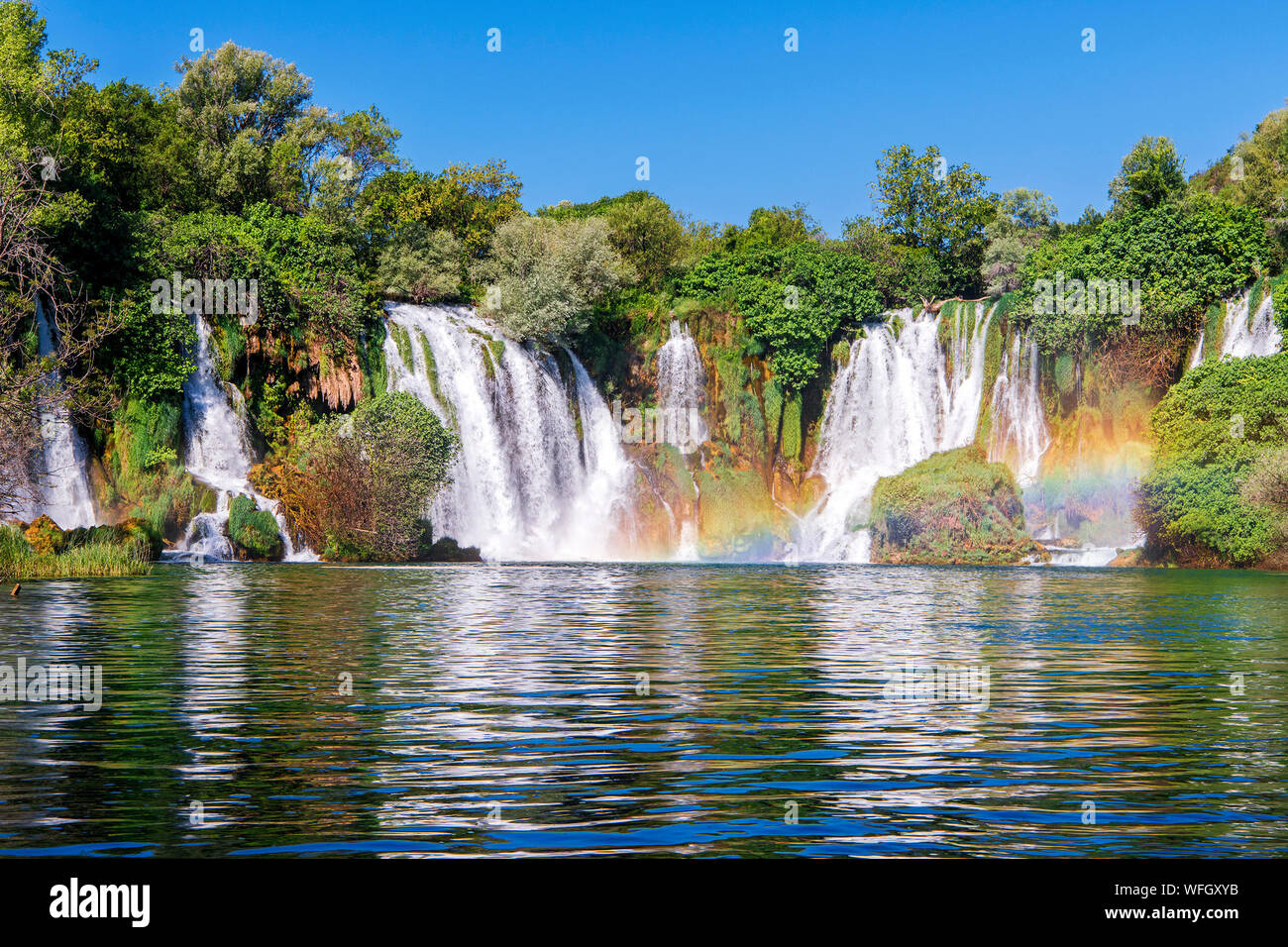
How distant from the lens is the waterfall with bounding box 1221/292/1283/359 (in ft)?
172

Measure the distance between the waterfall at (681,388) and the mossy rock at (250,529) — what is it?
20.8 meters

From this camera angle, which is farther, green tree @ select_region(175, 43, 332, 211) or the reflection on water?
green tree @ select_region(175, 43, 332, 211)

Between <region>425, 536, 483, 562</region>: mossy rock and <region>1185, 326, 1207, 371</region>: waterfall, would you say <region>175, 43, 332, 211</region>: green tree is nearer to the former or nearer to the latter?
<region>425, 536, 483, 562</region>: mossy rock

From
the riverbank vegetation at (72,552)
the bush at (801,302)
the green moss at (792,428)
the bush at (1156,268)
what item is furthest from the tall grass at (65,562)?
the bush at (1156,268)

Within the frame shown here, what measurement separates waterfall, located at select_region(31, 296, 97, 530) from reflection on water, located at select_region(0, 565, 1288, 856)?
22.4 m

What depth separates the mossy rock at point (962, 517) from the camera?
50.7 metres

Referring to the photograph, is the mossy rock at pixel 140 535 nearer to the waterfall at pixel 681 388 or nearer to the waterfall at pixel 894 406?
the waterfall at pixel 681 388

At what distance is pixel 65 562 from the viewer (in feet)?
119

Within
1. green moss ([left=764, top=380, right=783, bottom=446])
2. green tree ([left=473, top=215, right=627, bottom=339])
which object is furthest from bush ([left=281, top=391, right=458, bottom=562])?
green moss ([left=764, top=380, right=783, bottom=446])

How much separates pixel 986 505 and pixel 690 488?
590 inches

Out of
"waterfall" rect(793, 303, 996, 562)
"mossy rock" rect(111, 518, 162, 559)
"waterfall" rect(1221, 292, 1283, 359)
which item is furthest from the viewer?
"waterfall" rect(793, 303, 996, 562)

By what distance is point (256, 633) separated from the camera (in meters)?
21.8

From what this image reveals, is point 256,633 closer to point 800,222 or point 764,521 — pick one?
point 764,521
